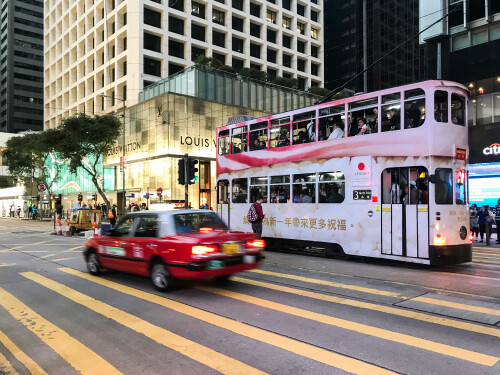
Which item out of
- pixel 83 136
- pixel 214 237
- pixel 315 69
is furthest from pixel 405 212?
pixel 315 69

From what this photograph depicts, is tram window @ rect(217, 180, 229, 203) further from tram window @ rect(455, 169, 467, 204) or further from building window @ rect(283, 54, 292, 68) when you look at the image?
building window @ rect(283, 54, 292, 68)

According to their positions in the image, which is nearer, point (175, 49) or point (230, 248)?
point (230, 248)

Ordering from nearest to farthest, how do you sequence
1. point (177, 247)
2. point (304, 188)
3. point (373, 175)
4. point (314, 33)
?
point (177, 247)
point (373, 175)
point (304, 188)
point (314, 33)

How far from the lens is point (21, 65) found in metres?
111

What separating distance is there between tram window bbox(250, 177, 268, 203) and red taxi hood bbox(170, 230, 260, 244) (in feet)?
20.2

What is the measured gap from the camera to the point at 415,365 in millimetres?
4152

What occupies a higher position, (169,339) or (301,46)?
(301,46)

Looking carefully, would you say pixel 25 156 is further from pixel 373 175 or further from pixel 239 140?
pixel 373 175

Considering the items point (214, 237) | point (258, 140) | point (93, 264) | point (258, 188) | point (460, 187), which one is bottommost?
point (93, 264)

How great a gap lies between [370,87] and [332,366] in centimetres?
7778

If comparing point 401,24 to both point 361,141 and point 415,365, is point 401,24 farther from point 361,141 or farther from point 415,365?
point 415,365

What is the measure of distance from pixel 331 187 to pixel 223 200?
519 cm

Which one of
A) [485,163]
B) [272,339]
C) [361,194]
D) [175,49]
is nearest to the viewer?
[272,339]

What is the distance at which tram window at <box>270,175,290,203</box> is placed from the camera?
13.2 metres
